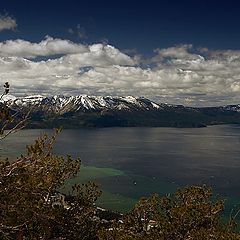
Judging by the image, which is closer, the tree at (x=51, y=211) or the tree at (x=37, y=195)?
the tree at (x=37, y=195)

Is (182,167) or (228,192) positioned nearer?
(228,192)

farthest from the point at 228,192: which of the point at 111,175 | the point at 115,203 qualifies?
the point at 111,175

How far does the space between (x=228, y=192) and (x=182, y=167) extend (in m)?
51.7

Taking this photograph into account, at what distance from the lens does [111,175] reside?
496ft

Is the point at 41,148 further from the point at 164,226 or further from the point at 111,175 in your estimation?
the point at 111,175

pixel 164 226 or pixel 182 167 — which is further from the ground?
pixel 164 226

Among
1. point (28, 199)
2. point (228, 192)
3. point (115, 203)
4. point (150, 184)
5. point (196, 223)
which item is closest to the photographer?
point (28, 199)

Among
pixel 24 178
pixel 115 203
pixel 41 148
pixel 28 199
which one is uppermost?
pixel 41 148

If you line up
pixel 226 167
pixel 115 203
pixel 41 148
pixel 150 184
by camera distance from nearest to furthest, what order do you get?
pixel 41 148, pixel 115 203, pixel 150 184, pixel 226 167

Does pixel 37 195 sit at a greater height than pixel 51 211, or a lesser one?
greater

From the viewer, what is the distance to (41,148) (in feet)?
50.4

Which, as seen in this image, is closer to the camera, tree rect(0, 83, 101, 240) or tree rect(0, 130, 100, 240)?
tree rect(0, 83, 101, 240)

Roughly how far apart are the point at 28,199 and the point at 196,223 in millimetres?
13853

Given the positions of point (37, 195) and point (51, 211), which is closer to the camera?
point (37, 195)
